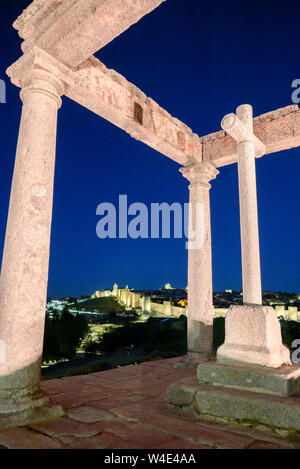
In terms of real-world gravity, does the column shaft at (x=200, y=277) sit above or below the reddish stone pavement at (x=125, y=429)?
above

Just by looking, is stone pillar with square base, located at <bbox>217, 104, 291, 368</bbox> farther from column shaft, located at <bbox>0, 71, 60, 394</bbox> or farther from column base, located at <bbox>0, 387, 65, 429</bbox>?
column shaft, located at <bbox>0, 71, 60, 394</bbox>

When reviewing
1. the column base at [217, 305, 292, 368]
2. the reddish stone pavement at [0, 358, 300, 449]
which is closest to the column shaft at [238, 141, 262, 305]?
the column base at [217, 305, 292, 368]

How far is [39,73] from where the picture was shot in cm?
432

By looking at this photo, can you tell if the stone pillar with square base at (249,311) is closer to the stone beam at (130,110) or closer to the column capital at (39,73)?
the stone beam at (130,110)

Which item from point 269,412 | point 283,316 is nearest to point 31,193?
point 269,412

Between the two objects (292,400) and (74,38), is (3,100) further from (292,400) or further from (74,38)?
(292,400)

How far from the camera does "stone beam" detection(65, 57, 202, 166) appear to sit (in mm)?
5230

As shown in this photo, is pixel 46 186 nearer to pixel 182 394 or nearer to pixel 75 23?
pixel 75 23

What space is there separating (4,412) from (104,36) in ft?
15.8

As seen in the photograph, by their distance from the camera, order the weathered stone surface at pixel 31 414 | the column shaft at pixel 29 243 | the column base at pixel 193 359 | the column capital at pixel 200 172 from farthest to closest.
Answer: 1. the column capital at pixel 200 172
2. the column base at pixel 193 359
3. the column shaft at pixel 29 243
4. the weathered stone surface at pixel 31 414

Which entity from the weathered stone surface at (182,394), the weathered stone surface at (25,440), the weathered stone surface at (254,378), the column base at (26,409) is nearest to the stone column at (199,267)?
the weathered stone surface at (254,378)

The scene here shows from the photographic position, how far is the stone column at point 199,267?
6734mm

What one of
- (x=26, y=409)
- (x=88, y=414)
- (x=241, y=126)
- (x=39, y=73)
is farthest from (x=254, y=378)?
(x=39, y=73)

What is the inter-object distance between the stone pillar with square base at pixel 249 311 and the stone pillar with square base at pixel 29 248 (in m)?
2.43
